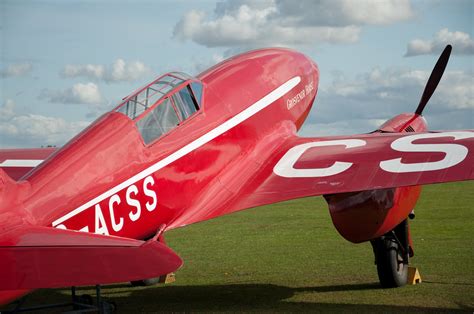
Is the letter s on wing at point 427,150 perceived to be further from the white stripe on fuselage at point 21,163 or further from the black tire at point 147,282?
the white stripe on fuselage at point 21,163

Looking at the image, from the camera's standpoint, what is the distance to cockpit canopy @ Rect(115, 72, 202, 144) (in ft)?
30.4

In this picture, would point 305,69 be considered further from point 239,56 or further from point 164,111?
point 164,111

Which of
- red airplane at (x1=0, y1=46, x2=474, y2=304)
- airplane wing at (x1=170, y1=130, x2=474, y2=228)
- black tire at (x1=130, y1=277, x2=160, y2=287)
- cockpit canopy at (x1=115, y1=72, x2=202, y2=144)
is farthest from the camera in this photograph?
black tire at (x1=130, y1=277, x2=160, y2=287)

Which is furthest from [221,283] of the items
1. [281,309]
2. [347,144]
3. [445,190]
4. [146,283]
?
[445,190]

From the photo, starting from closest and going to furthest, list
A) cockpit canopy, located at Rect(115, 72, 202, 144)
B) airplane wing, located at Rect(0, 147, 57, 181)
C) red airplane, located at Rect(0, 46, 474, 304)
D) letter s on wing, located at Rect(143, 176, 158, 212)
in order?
red airplane, located at Rect(0, 46, 474, 304), letter s on wing, located at Rect(143, 176, 158, 212), cockpit canopy, located at Rect(115, 72, 202, 144), airplane wing, located at Rect(0, 147, 57, 181)

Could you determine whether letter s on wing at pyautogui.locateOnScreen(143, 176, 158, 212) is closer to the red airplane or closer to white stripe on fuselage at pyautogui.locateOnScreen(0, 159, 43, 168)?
the red airplane

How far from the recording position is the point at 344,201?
10.9m

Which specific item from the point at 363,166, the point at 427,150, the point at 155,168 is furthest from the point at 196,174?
the point at 427,150

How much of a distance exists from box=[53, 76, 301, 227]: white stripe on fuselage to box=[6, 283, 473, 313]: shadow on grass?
2.30m

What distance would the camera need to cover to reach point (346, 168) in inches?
404

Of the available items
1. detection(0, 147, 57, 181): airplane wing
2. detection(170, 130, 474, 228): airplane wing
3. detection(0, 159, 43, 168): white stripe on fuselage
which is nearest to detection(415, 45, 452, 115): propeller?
detection(170, 130, 474, 228): airplane wing

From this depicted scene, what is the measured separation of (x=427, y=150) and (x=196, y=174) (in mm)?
3113

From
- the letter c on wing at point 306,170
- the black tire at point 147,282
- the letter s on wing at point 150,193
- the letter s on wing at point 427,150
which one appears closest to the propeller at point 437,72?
the letter s on wing at point 427,150

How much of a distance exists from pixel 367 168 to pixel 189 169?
2.40m
